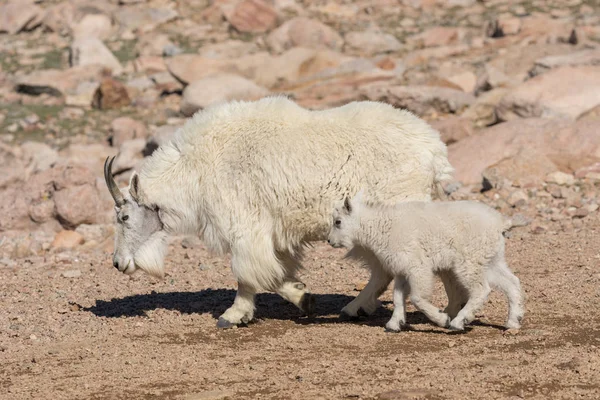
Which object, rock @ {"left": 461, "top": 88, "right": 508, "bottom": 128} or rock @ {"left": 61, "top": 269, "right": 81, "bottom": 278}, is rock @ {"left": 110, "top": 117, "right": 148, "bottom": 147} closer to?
rock @ {"left": 461, "top": 88, "right": 508, "bottom": 128}

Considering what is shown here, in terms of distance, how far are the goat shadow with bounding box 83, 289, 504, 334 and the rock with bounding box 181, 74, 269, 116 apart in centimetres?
1172

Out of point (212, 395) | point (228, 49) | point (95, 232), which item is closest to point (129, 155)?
point (95, 232)

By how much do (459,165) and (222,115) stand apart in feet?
23.7

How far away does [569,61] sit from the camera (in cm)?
1998

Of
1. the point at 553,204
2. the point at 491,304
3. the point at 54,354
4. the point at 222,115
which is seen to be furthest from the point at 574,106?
the point at 54,354

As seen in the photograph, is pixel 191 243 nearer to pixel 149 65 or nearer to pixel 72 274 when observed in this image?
pixel 72 274

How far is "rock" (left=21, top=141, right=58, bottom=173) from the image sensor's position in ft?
64.0

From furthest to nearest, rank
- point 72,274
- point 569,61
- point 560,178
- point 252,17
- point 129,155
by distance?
point 252,17
point 569,61
point 129,155
point 560,178
point 72,274

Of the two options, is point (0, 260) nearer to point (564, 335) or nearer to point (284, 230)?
point (284, 230)

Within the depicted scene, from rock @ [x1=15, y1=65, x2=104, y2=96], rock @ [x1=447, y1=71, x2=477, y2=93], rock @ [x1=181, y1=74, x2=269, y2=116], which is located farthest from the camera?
rock @ [x1=15, y1=65, x2=104, y2=96]

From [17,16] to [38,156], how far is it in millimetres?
14314

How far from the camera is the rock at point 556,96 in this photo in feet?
54.0

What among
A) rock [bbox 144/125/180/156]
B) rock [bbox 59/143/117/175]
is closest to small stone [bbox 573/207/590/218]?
rock [bbox 144/125/180/156]

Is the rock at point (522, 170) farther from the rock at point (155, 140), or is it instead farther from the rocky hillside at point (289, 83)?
the rock at point (155, 140)
